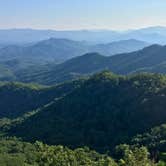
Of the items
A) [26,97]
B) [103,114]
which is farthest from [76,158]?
[26,97]

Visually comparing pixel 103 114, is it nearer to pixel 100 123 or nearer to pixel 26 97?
pixel 100 123

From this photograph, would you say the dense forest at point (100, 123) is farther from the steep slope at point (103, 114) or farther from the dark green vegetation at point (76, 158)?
the dark green vegetation at point (76, 158)

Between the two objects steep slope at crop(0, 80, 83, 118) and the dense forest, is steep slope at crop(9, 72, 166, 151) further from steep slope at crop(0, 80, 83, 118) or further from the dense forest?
steep slope at crop(0, 80, 83, 118)

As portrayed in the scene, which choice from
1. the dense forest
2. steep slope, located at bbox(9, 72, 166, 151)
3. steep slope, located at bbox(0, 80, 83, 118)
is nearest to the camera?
the dense forest

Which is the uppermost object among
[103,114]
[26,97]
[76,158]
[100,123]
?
[26,97]

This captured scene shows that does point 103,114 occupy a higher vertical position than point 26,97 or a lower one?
lower

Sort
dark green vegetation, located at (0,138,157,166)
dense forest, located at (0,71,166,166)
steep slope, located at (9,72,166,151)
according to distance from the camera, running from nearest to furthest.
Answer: dark green vegetation, located at (0,138,157,166) → dense forest, located at (0,71,166,166) → steep slope, located at (9,72,166,151)

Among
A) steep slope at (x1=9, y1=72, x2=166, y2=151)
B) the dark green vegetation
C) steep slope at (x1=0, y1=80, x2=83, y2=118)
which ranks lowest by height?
the dark green vegetation

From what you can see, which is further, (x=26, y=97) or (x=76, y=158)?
(x=26, y=97)

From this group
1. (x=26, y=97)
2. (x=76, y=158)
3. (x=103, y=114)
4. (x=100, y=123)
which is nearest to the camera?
(x=76, y=158)

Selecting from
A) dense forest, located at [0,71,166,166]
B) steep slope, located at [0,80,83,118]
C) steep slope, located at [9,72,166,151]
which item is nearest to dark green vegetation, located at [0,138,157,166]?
dense forest, located at [0,71,166,166]
